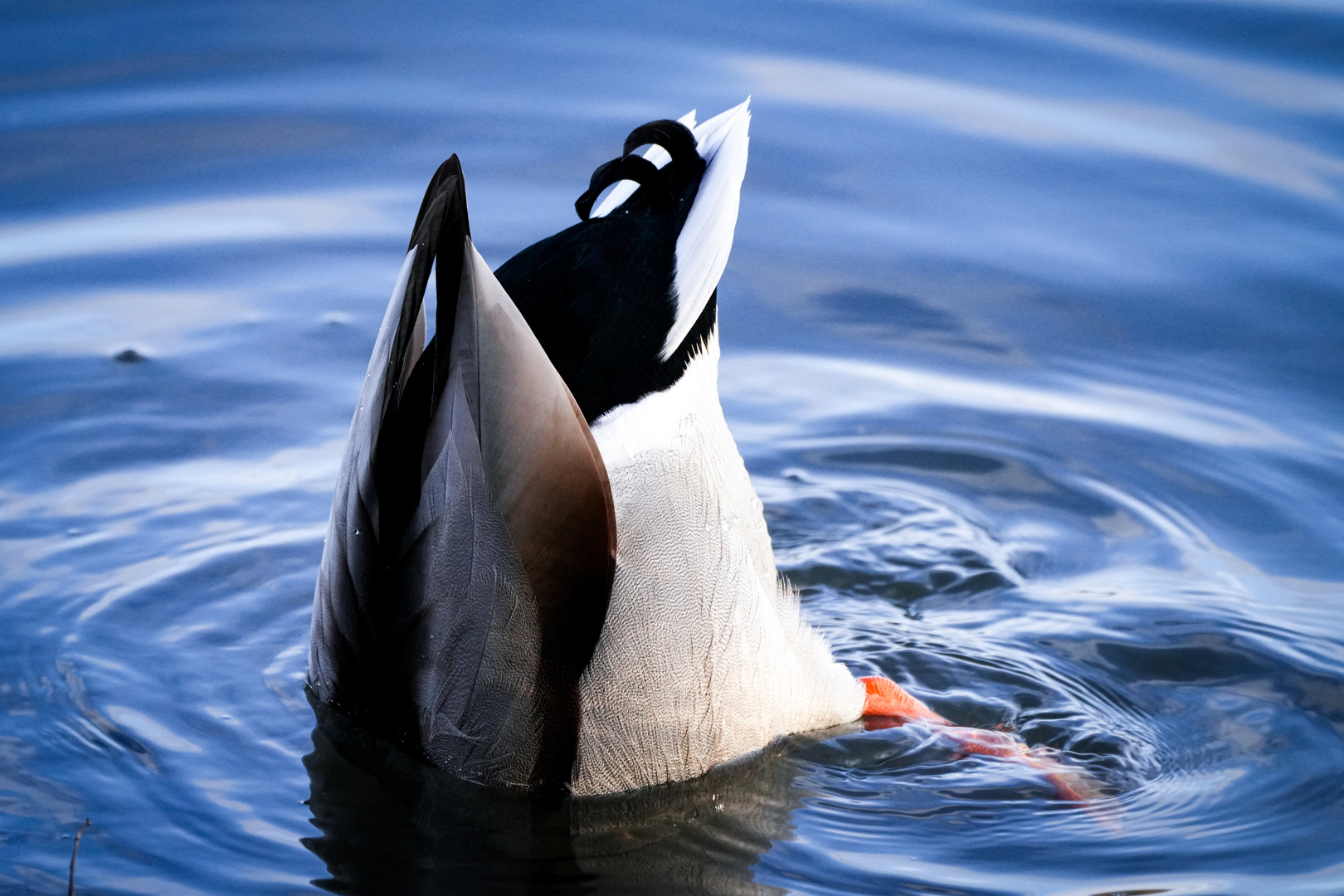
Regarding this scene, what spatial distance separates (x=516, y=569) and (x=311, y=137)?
4791 mm

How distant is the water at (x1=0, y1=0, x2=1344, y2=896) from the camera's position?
344 cm

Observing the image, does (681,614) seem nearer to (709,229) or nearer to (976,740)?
(709,229)

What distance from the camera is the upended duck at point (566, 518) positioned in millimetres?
2930

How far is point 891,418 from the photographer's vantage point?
546cm

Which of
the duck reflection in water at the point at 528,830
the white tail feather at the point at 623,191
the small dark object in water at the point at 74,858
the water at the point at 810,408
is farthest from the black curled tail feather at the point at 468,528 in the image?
the white tail feather at the point at 623,191

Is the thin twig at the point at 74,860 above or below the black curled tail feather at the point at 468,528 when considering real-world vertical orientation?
below

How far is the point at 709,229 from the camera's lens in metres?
3.31

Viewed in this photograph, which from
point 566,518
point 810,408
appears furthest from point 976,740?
point 810,408

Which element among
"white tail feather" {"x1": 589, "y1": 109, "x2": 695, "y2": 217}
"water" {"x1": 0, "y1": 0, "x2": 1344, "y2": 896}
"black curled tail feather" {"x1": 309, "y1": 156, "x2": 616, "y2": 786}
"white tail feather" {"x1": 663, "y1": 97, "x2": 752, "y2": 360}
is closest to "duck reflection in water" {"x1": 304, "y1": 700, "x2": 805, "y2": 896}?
"water" {"x1": 0, "y1": 0, "x2": 1344, "y2": 896}

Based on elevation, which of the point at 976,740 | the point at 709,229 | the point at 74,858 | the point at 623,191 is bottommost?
the point at 74,858

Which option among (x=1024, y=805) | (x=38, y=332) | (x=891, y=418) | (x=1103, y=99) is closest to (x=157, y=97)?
(x=38, y=332)

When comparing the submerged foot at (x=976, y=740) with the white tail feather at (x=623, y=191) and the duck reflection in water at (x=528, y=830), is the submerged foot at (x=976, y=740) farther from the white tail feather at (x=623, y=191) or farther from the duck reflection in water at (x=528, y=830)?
the white tail feather at (x=623, y=191)

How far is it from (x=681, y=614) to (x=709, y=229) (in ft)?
2.73

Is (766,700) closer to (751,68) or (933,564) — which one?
(933,564)
